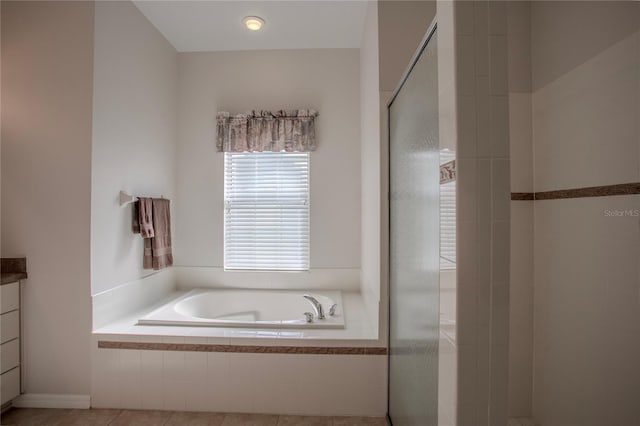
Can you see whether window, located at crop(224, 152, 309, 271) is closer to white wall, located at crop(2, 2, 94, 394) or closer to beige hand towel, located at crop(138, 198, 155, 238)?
beige hand towel, located at crop(138, 198, 155, 238)

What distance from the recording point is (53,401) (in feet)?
6.32

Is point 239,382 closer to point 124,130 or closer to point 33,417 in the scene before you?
point 33,417

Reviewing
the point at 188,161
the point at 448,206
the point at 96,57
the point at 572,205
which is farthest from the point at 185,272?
the point at 572,205

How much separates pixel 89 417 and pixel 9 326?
70 centimetres

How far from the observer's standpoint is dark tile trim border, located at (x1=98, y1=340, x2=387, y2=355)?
186cm

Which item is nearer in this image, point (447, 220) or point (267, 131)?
point (447, 220)

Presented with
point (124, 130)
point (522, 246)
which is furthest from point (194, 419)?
point (522, 246)

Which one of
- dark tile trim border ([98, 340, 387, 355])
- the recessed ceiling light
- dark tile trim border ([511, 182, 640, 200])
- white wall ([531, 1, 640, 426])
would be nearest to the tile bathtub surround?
dark tile trim border ([98, 340, 387, 355])

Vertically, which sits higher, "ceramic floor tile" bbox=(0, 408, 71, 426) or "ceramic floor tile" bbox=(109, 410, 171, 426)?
"ceramic floor tile" bbox=(0, 408, 71, 426)

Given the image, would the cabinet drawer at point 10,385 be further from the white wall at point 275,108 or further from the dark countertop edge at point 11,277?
the white wall at point 275,108

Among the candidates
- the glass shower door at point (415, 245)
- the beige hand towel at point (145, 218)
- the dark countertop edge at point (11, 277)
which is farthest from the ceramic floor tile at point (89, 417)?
the glass shower door at point (415, 245)

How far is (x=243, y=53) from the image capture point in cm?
287

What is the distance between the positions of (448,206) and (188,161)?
2.62 meters

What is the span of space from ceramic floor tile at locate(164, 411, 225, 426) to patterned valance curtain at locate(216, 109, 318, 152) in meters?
1.99
